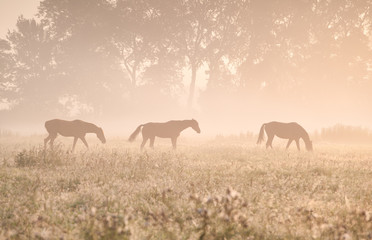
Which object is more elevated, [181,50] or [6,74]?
[181,50]

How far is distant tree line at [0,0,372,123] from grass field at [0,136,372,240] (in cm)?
3426

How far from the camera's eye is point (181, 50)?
4534 cm

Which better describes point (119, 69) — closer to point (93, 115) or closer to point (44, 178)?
point (93, 115)

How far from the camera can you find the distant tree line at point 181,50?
41125mm

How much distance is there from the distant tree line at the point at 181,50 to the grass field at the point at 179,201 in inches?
1349

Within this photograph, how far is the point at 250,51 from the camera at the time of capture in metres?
42.7

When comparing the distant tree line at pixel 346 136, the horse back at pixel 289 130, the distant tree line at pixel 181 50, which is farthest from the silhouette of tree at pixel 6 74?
the horse back at pixel 289 130

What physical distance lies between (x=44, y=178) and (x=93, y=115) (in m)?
41.7

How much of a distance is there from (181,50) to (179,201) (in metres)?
41.2

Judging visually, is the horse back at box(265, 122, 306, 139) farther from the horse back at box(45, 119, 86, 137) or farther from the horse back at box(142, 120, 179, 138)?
the horse back at box(45, 119, 86, 137)

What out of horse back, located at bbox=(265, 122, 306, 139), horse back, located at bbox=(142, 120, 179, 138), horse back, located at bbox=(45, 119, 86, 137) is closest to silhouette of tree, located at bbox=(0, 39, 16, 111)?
horse back, located at bbox=(45, 119, 86, 137)

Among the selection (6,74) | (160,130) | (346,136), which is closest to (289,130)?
(160,130)

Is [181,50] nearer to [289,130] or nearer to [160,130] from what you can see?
[160,130]

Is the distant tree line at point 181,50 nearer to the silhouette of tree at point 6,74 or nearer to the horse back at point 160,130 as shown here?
the silhouette of tree at point 6,74
